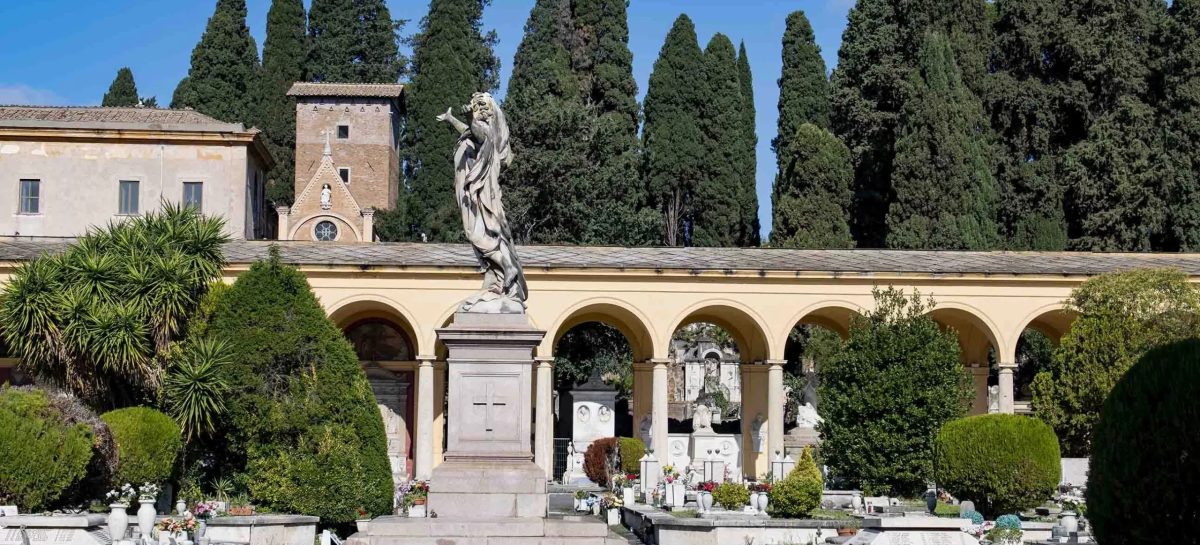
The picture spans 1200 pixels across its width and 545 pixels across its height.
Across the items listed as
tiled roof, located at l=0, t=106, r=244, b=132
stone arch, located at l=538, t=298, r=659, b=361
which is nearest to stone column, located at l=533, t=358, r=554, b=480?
stone arch, located at l=538, t=298, r=659, b=361

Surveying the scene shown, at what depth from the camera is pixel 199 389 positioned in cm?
2386

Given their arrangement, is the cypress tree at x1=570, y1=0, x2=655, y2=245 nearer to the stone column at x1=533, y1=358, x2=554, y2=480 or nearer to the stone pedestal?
the stone column at x1=533, y1=358, x2=554, y2=480

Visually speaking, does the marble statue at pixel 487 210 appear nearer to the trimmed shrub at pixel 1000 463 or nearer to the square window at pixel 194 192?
the trimmed shrub at pixel 1000 463

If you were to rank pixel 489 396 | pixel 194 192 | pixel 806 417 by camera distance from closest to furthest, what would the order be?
pixel 489 396, pixel 194 192, pixel 806 417

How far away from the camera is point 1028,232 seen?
46.2m

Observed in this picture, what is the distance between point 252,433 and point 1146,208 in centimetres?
2932

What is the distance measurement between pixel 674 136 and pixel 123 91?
27370mm

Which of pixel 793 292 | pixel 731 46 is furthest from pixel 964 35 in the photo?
pixel 793 292

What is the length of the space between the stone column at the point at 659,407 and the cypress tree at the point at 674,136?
19.9 meters

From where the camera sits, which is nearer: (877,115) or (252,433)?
(252,433)

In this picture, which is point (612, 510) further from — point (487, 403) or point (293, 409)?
point (487, 403)

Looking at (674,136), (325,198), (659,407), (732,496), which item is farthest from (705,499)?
(325,198)

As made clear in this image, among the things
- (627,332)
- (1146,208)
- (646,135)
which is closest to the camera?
(627,332)

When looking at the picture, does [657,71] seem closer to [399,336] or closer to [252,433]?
[399,336]
